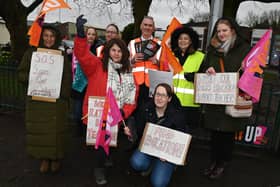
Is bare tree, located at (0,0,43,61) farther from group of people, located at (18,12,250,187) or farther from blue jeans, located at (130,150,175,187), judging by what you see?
blue jeans, located at (130,150,175,187)

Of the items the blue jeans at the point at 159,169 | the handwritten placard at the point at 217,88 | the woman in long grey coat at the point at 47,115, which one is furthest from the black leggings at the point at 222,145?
the woman in long grey coat at the point at 47,115

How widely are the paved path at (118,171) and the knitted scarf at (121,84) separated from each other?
105 cm

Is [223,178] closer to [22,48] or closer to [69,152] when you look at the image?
[69,152]

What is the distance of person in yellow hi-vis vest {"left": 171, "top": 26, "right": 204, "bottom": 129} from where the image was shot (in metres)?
3.15

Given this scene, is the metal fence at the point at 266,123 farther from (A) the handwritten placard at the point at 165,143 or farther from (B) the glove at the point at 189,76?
(A) the handwritten placard at the point at 165,143

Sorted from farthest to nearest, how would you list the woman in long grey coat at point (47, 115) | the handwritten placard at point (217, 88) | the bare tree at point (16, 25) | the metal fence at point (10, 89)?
1. the bare tree at point (16, 25)
2. the metal fence at point (10, 89)
3. the woman in long grey coat at point (47, 115)
4. the handwritten placard at point (217, 88)

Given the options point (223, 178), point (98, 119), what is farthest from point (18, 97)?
point (223, 178)

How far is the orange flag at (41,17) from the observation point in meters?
2.83

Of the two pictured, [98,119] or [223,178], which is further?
[223,178]

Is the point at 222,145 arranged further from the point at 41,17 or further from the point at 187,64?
the point at 41,17

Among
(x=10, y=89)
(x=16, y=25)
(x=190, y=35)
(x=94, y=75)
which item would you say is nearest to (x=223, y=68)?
(x=190, y=35)

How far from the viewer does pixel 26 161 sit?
3.71m

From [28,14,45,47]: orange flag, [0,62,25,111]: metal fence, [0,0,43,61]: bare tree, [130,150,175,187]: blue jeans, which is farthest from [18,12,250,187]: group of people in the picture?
[0,0,43,61]: bare tree

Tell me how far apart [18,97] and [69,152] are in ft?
8.87
